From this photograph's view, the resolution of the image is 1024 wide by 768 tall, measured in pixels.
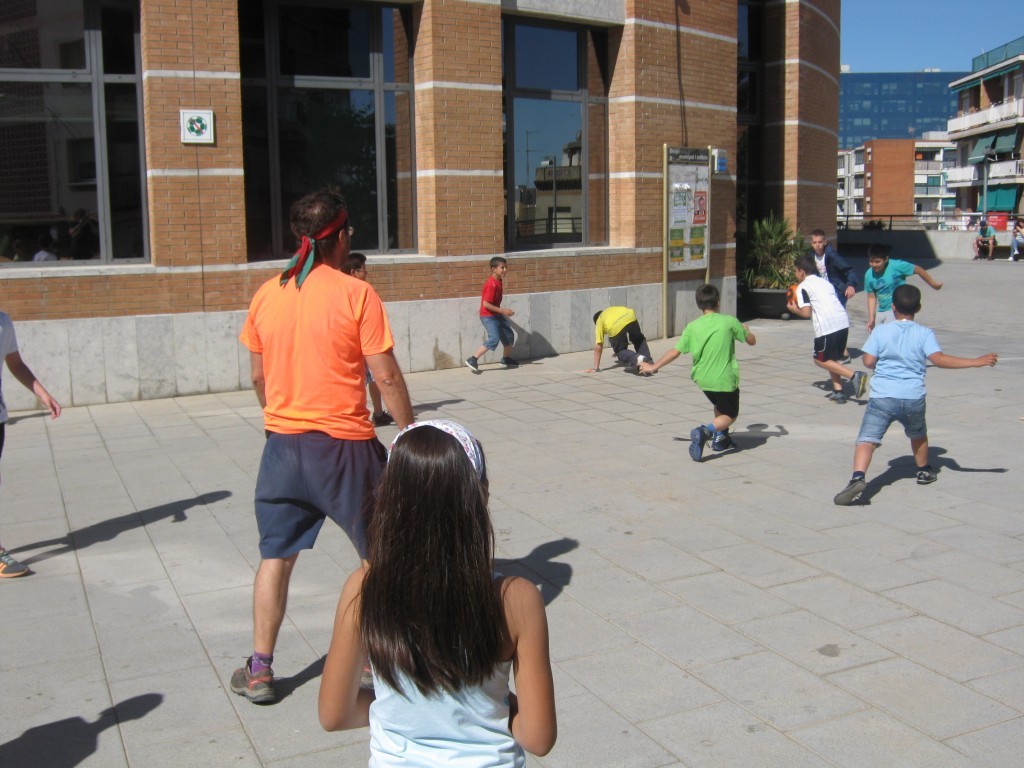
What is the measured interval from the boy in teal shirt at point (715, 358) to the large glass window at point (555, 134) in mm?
6162

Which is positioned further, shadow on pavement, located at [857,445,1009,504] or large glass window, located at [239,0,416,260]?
large glass window, located at [239,0,416,260]

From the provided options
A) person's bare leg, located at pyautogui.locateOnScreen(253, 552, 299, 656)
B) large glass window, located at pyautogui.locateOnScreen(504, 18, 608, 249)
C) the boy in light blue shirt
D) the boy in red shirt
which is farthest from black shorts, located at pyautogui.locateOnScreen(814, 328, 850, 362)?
person's bare leg, located at pyautogui.locateOnScreen(253, 552, 299, 656)

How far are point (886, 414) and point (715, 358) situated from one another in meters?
1.69

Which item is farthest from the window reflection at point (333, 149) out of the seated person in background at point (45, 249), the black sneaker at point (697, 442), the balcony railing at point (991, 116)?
the balcony railing at point (991, 116)

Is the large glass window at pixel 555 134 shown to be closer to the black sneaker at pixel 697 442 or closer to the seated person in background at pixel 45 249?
the seated person in background at pixel 45 249

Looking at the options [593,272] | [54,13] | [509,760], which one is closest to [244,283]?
[54,13]

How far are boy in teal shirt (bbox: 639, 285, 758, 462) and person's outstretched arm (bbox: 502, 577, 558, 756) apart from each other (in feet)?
20.9

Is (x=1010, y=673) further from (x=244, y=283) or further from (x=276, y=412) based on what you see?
(x=244, y=283)

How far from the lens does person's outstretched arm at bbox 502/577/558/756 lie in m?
2.24

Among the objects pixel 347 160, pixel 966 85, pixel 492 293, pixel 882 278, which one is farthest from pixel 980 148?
pixel 347 160

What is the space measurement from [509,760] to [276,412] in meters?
2.39

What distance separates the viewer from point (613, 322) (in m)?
12.9

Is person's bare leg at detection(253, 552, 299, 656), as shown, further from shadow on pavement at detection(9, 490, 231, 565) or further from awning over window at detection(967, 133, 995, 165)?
awning over window at detection(967, 133, 995, 165)

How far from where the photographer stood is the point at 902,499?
734cm
